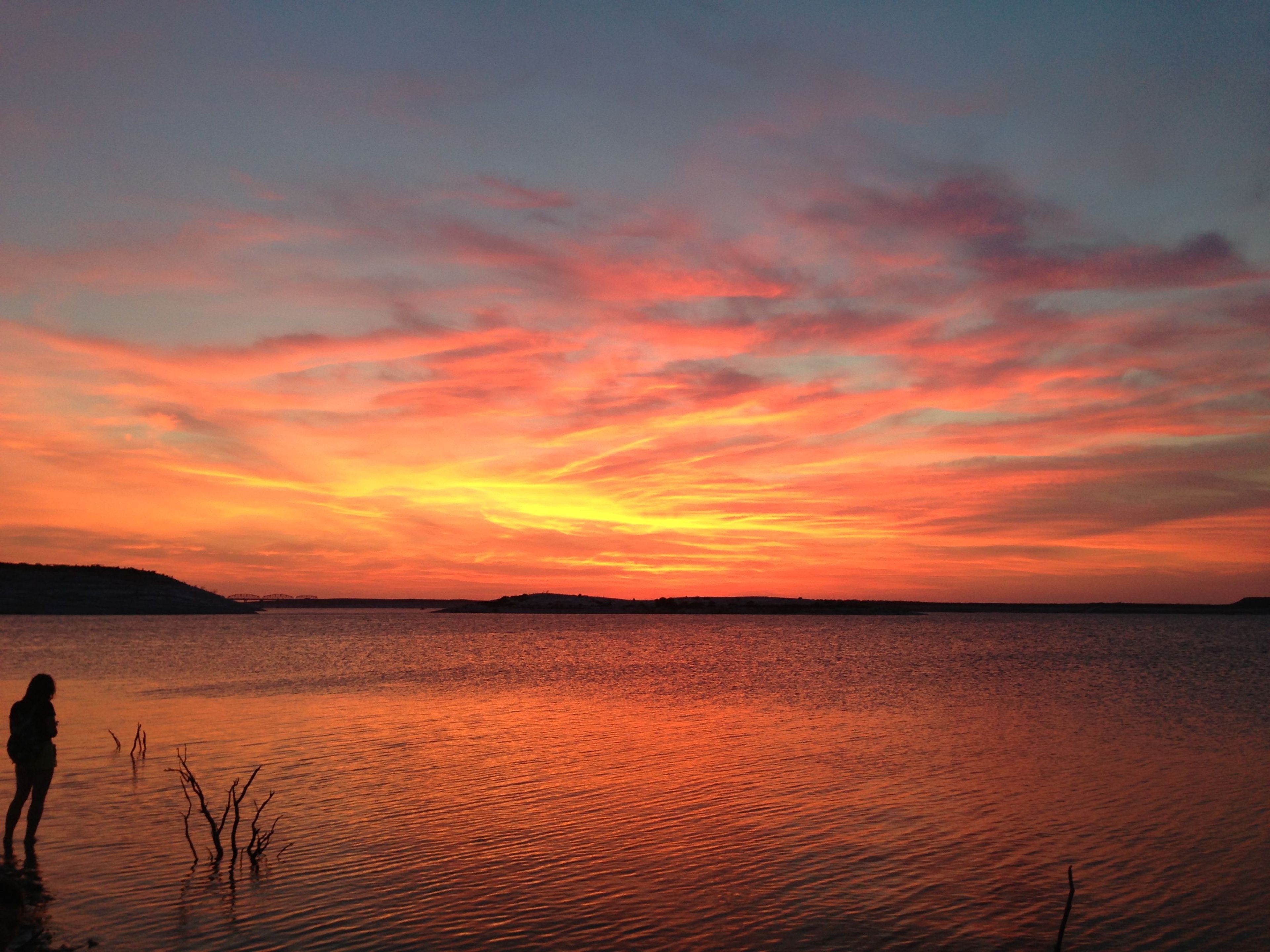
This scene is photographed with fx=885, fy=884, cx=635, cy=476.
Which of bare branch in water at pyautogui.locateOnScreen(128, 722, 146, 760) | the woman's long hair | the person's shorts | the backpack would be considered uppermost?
the woman's long hair

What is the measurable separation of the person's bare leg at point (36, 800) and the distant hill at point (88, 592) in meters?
186

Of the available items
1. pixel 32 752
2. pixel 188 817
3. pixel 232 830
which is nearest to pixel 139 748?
pixel 188 817

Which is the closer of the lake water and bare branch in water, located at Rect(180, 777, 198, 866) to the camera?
the lake water

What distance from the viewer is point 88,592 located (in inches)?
6978

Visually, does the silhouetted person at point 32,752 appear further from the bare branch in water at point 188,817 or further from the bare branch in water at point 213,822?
the bare branch in water at point 188,817

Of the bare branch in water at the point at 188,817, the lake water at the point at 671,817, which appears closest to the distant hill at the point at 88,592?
the lake water at the point at 671,817

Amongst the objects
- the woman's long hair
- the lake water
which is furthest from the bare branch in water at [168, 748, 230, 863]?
the woman's long hair

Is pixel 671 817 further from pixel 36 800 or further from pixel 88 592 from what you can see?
pixel 88 592

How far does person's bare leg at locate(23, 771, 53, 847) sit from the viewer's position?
15000mm

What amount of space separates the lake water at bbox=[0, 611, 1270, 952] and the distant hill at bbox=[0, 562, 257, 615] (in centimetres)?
15035

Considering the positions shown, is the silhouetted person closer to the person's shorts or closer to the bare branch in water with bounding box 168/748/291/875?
the person's shorts

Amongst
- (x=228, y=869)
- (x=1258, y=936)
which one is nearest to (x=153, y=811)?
(x=228, y=869)

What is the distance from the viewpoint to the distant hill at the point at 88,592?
169625mm

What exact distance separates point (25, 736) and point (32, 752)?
0.34m
